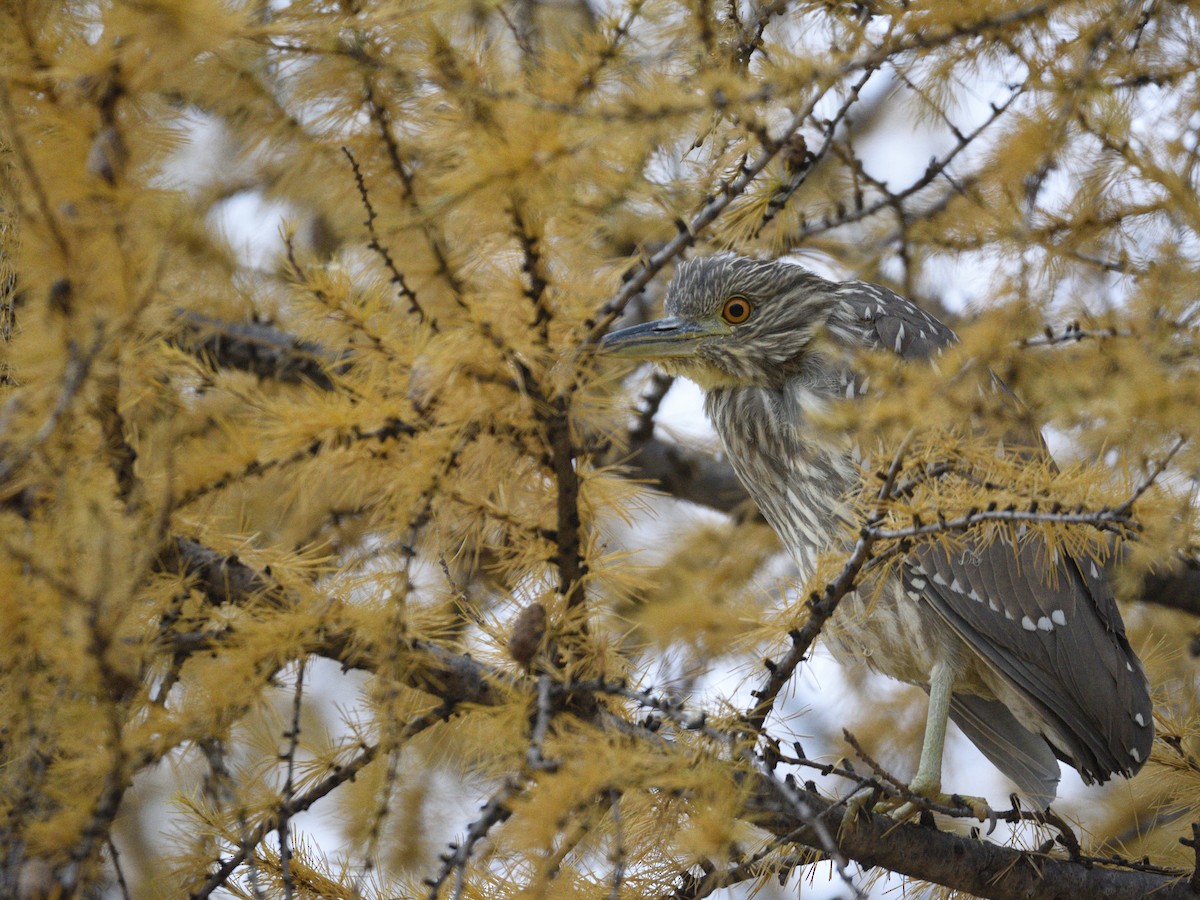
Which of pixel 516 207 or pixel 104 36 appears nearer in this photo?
pixel 104 36

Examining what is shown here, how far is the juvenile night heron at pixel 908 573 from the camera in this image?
2.62m

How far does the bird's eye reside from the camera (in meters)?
3.04

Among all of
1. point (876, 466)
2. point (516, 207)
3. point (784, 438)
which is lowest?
point (876, 466)

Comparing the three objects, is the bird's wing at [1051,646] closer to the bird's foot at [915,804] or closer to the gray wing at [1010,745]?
the gray wing at [1010,745]

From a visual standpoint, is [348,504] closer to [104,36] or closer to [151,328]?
[151,328]

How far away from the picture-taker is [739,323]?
3.05 m

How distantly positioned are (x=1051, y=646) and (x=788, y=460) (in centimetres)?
81

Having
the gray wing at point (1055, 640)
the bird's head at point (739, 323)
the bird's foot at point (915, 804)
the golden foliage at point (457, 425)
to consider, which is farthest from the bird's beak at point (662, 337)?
the bird's foot at point (915, 804)

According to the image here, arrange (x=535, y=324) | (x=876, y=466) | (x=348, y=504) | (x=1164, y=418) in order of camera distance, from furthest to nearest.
Answer: (x=348, y=504) → (x=876, y=466) → (x=535, y=324) → (x=1164, y=418)

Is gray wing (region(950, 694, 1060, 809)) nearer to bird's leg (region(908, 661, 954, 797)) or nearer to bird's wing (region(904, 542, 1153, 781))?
bird's wing (region(904, 542, 1153, 781))

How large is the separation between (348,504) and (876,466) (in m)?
1.90

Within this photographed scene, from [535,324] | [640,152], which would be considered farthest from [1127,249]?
[535,324]

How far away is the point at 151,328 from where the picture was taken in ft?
5.64

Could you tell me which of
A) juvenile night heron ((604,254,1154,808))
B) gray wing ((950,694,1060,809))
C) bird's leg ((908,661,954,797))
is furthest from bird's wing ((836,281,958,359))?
gray wing ((950,694,1060,809))
